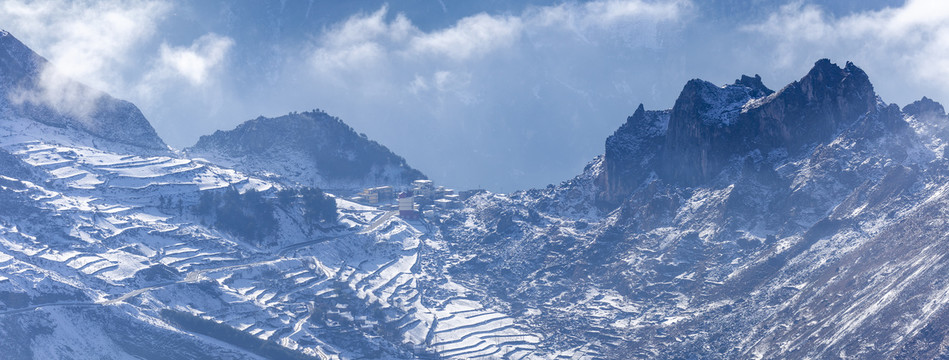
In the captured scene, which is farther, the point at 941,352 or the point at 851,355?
the point at 851,355

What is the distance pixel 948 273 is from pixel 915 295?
536 cm

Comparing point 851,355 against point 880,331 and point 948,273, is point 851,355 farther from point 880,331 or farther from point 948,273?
point 948,273

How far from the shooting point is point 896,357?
18925 cm

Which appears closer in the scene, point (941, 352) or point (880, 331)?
point (941, 352)

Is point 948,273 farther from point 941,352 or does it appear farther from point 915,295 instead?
point 941,352

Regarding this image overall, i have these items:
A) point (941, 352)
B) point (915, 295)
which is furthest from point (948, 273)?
point (941, 352)

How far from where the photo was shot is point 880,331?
196375 mm

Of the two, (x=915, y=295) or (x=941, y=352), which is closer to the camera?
(x=941, y=352)

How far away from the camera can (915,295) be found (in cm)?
19875

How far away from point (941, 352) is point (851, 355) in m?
14.4

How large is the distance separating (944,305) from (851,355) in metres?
13.4

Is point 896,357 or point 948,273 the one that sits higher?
point 948,273

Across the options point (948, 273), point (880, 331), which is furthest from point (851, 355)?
point (948, 273)

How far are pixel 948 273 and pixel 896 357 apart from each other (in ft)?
56.0
